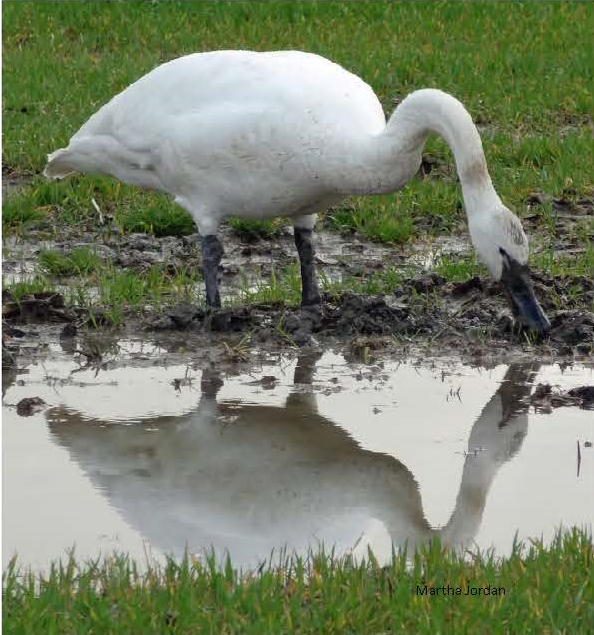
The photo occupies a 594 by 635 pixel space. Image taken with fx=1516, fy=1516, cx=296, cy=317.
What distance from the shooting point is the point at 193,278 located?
8.72m

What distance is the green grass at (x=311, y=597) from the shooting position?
162 inches

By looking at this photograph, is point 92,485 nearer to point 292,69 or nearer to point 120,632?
point 120,632

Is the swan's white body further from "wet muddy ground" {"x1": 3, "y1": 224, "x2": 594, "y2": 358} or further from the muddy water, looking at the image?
the muddy water

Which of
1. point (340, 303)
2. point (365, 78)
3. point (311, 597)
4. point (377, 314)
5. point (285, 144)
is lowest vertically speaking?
point (311, 597)

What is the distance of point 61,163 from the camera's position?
8.37 metres

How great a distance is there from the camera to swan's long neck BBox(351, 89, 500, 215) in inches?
278

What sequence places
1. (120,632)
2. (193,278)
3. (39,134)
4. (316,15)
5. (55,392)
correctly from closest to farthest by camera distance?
(120,632) → (55,392) → (193,278) → (39,134) → (316,15)

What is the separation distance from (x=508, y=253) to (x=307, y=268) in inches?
54.9

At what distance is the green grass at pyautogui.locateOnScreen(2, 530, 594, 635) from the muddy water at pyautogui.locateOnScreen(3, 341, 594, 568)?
12.1 inches

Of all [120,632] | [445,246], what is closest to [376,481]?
[120,632]

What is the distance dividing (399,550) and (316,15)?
11.1 metres

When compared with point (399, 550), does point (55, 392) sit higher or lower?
higher

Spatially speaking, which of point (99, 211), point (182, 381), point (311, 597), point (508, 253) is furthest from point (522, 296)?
point (99, 211)

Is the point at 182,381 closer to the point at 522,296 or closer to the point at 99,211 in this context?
the point at 522,296
